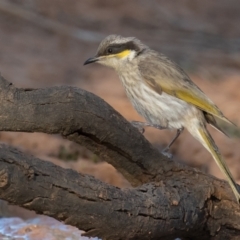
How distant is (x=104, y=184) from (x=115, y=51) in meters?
2.39

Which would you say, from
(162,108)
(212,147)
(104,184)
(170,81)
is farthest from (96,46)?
(104,184)

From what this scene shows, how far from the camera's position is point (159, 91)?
23.0 feet

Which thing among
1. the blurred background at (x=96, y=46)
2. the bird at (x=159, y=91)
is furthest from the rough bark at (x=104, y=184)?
the blurred background at (x=96, y=46)

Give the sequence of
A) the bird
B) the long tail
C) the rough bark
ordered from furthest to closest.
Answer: the bird
the long tail
the rough bark

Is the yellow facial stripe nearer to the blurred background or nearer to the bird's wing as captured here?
the bird's wing

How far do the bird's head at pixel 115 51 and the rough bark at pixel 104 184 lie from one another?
5.27 feet

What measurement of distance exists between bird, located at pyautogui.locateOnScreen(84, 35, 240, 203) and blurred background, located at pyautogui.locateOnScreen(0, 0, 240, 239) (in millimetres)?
1366

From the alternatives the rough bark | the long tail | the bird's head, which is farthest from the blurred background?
the rough bark

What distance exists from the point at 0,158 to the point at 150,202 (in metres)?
1.27

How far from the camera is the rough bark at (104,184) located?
4664mm

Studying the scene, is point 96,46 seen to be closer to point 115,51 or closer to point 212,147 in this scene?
point 115,51

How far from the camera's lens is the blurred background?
30.6 ft

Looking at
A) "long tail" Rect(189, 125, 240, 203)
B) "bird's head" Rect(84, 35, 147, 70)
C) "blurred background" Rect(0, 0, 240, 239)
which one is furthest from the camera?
"blurred background" Rect(0, 0, 240, 239)

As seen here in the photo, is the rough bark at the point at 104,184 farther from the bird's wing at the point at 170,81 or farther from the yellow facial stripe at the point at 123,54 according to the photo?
the yellow facial stripe at the point at 123,54
